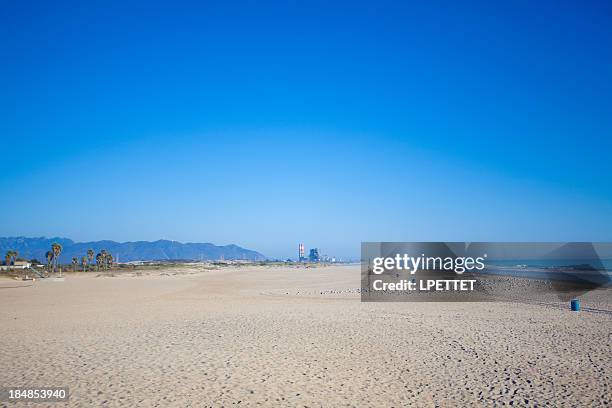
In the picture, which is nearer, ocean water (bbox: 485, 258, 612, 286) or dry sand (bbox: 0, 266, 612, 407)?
dry sand (bbox: 0, 266, 612, 407)

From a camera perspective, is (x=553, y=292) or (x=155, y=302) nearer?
(x=155, y=302)

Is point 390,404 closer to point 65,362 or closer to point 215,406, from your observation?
point 215,406

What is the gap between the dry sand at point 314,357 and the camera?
23.1 ft

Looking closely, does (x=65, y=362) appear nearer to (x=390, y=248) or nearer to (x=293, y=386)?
(x=293, y=386)

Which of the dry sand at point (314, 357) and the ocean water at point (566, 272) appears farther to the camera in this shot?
the ocean water at point (566, 272)

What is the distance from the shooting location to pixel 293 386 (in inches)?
295

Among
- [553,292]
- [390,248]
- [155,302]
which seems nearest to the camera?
[155,302]

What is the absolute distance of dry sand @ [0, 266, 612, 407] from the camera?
7043 mm

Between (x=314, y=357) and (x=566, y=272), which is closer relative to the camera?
(x=314, y=357)

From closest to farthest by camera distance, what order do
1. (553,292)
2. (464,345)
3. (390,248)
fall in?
(464,345)
(553,292)
(390,248)

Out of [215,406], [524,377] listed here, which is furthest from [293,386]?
[524,377]

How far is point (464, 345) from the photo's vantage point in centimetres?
1072

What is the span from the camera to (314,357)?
9.53m

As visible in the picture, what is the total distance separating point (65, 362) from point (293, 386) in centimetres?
548
